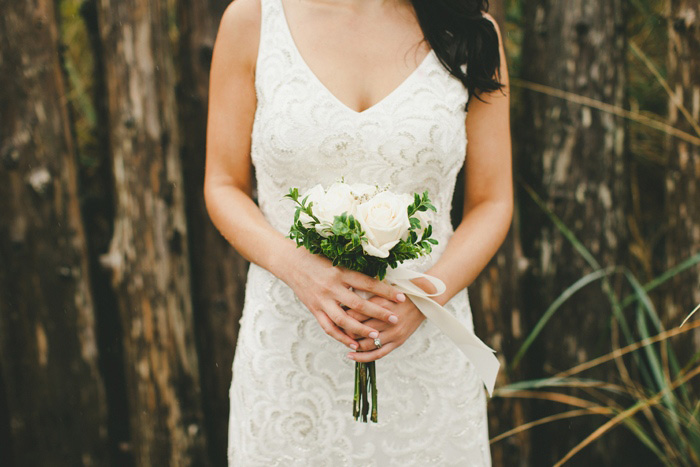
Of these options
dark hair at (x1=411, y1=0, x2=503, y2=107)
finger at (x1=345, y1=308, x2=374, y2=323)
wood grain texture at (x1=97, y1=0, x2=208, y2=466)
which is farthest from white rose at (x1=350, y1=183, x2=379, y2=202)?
wood grain texture at (x1=97, y1=0, x2=208, y2=466)

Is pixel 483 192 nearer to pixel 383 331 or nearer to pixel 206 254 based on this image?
pixel 383 331

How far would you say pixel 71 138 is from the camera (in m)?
2.39

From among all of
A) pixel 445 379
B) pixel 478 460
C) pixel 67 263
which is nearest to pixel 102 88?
pixel 67 263

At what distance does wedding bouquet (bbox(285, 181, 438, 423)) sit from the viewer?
1168 mm

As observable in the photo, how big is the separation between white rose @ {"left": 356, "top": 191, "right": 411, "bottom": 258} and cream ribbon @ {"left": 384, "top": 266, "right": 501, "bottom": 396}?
0.19 meters

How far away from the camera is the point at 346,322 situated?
1.35 m

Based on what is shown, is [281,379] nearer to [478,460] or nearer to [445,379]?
[445,379]

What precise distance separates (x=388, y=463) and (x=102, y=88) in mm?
1871

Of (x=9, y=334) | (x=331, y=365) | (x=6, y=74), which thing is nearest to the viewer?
(x=331, y=365)

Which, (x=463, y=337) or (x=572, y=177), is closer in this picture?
(x=463, y=337)

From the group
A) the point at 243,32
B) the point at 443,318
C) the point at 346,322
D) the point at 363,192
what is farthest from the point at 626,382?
the point at 243,32

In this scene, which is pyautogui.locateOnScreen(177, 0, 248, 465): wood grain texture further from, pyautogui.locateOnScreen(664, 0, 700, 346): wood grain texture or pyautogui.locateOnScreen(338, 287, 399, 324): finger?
pyautogui.locateOnScreen(664, 0, 700, 346): wood grain texture

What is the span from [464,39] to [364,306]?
844 millimetres

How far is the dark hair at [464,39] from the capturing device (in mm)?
1618
